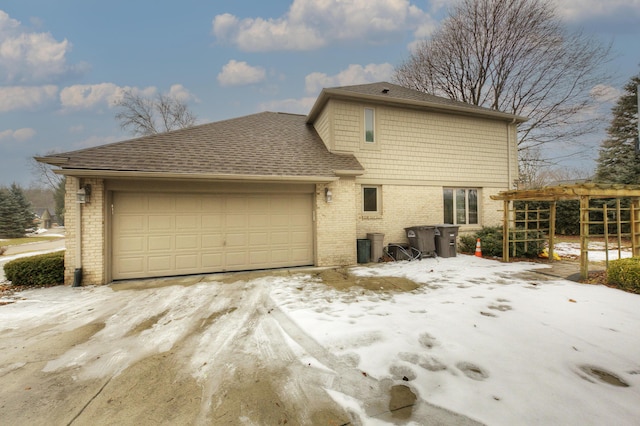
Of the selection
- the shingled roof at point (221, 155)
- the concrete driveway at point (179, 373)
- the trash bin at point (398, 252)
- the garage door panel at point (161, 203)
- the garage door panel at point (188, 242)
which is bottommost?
the concrete driveway at point (179, 373)

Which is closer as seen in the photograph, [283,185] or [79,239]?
[79,239]

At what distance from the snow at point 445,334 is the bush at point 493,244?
9.90ft

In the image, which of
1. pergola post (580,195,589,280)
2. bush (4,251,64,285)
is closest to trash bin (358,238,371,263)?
pergola post (580,195,589,280)

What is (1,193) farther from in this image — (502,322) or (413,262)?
(502,322)

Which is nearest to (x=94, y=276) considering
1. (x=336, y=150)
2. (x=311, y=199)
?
(x=311, y=199)

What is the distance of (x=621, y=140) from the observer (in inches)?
635

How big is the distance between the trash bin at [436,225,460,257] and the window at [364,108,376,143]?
393cm

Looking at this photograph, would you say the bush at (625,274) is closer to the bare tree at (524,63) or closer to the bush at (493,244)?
the bush at (493,244)

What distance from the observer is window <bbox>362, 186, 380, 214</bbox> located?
888cm

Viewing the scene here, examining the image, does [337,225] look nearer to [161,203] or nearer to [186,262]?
[186,262]

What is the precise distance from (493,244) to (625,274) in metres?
3.88

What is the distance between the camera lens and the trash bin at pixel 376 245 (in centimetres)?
820

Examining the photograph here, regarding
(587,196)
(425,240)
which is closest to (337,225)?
(425,240)

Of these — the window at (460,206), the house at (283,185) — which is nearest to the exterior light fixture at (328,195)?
the house at (283,185)
